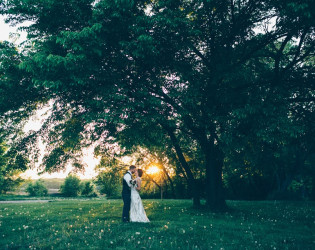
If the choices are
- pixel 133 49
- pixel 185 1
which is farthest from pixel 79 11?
pixel 185 1

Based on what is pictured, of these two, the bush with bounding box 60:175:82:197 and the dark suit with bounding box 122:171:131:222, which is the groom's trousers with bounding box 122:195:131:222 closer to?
the dark suit with bounding box 122:171:131:222

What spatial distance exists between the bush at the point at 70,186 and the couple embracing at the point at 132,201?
35384mm

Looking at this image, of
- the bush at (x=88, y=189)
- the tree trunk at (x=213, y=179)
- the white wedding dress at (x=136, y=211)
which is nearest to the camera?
the white wedding dress at (x=136, y=211)

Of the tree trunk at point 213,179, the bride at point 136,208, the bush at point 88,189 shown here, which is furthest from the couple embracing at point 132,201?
the bush at point 88,189

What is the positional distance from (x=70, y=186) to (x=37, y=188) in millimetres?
7063

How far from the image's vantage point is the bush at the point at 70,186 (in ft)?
139

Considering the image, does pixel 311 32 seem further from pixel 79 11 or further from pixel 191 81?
pixel 79 11

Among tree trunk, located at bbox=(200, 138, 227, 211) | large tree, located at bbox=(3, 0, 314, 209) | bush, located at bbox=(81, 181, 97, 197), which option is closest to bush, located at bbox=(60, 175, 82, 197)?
bush, located at bbox=(81, 181, 97, 197)

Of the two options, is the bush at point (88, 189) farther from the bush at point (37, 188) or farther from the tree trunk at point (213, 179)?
the tree trunk at point (213, 179)

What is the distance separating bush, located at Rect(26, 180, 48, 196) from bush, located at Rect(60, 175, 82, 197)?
436 cm

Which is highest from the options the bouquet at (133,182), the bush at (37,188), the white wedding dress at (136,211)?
the bouquet at (133,182)

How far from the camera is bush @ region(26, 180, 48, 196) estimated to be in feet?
144

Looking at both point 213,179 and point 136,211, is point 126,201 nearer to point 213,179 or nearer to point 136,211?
point 136,211

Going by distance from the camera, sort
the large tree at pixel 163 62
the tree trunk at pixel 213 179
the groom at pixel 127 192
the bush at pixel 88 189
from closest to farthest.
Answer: the large tree at pixel 163 62
the groom at pixel 127 192
the tree trunk at pixel 213 179
the bush at pixel 88 189
